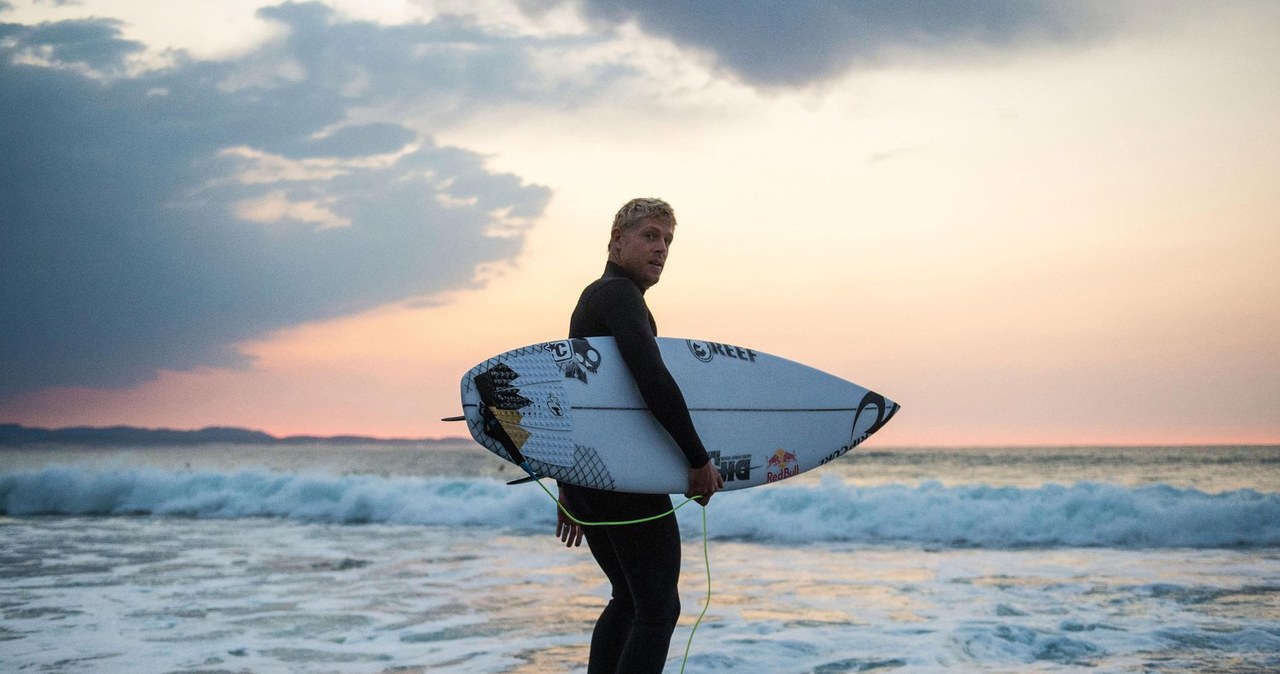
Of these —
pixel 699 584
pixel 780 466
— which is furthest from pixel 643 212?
pixel 699 584

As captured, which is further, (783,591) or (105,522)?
(105,522)

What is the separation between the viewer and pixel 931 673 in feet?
12.9

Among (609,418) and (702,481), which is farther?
(609,418)

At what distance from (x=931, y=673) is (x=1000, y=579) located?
10.4ft

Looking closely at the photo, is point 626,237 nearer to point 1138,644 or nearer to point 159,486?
point 1138,644

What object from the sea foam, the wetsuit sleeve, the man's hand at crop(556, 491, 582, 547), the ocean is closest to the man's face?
the wetsuit sleeve

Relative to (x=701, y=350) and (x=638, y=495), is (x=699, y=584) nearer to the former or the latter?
(x=701, y=350)

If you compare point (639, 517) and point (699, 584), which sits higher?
point (639, 517)

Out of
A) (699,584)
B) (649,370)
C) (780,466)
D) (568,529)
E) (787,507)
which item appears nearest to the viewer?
(649,370)

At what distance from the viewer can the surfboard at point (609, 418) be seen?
2312 millimetres

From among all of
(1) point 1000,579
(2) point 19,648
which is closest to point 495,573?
(2) point 19,648

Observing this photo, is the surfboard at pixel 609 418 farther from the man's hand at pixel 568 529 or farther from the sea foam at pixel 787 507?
the sea foam at pixel 787 507

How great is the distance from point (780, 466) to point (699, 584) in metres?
4.17

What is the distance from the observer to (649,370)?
7.12 ft
